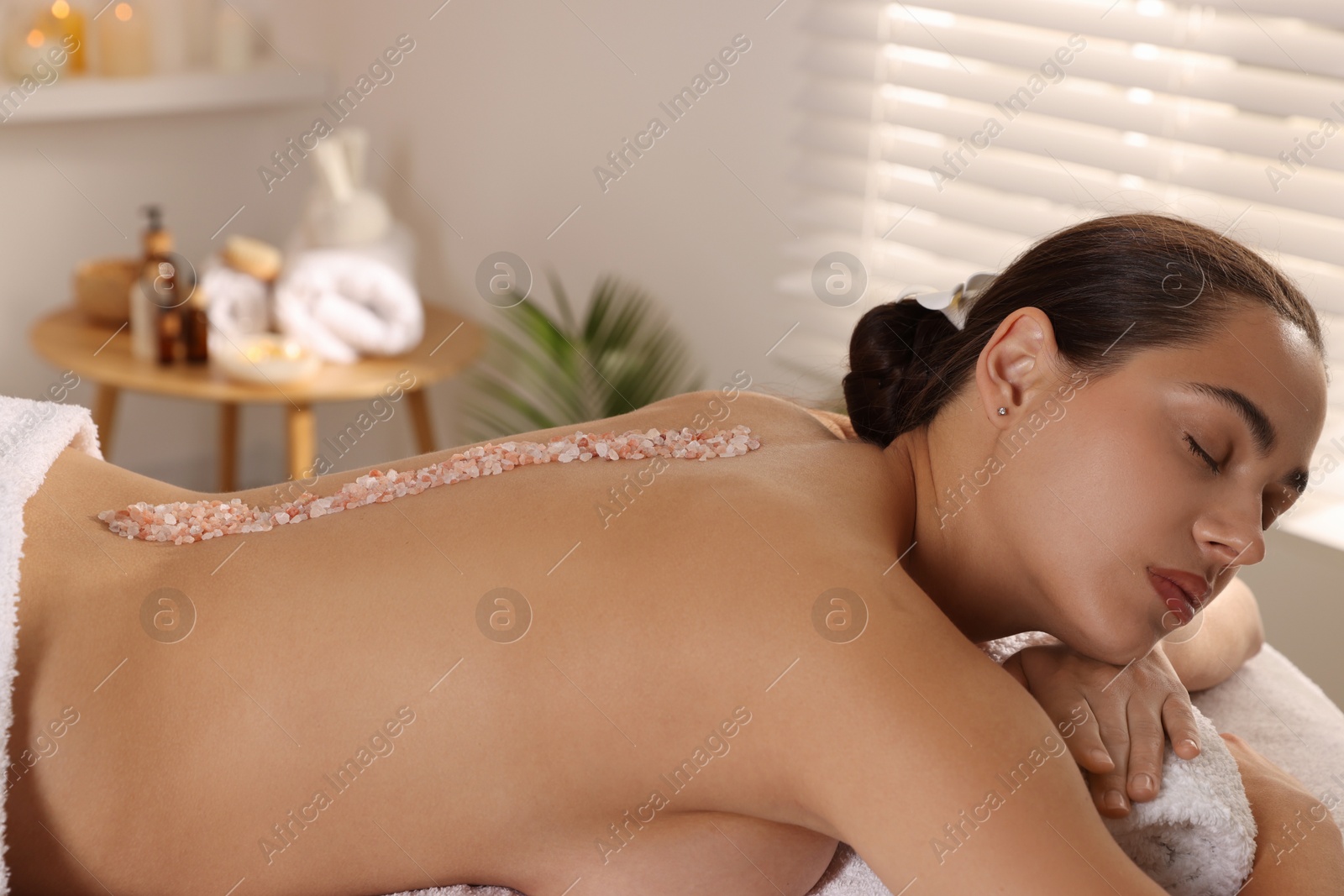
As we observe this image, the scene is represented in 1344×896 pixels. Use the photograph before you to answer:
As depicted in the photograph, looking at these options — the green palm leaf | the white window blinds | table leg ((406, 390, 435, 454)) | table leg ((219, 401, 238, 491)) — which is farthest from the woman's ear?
table leg ((219, 401, 238, 491))

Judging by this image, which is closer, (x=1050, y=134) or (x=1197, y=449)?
(x=1197, y=449)

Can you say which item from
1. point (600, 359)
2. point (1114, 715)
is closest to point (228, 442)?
point (600, 359)

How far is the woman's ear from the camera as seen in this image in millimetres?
911

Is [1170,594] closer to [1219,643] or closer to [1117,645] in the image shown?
[1117,645]

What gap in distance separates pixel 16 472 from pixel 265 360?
1229 mm

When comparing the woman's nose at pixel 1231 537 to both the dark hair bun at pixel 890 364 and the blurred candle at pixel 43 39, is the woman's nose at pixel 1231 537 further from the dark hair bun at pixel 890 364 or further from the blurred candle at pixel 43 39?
the blurred candle at pixel 43 39

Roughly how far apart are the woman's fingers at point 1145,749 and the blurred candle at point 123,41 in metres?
2.38

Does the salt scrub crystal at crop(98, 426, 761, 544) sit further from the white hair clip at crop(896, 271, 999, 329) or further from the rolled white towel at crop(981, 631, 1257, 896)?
the rolled white towel at crop(981, 631, 1257, 896)

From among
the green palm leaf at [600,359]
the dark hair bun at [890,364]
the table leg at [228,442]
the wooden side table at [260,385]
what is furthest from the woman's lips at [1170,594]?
the table leg at [228,442]

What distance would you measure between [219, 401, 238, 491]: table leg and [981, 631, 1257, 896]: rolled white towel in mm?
2219

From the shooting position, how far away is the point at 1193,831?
854 millimetres

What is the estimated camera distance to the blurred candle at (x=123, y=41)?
2471mm

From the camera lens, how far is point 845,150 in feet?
6.58

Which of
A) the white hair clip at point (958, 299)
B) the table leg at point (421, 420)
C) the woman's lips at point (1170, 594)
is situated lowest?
the table leg at point (421, 420)
